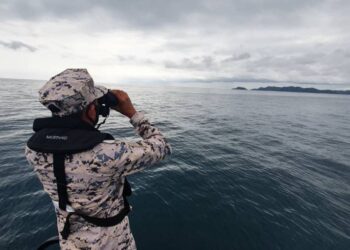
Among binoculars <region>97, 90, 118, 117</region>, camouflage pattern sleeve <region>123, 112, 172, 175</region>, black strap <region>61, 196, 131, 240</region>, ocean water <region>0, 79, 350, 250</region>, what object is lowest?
ocean water <region>0, 79, 350, 250</region>

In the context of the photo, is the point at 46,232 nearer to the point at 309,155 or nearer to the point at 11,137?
the point at 11,137

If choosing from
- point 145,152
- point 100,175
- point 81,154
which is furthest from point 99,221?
point 145,152

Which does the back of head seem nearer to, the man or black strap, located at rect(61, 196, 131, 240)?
the man

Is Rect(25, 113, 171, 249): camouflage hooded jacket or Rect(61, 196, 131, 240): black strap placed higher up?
Rect(25, 113, 171, 249): camouflage hooded jacket

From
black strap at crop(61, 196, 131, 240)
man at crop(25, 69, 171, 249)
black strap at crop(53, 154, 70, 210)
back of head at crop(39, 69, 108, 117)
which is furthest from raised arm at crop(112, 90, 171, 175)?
black strap at crop(61, 196, 131, 240)

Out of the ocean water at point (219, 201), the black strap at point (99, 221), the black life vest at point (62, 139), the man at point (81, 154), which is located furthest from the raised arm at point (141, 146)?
the ocean water at point (219, 201)

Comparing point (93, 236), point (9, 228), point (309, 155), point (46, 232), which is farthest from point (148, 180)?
point (309, 155)

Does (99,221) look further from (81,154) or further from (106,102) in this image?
(106,102)

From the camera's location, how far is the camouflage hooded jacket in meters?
2.24

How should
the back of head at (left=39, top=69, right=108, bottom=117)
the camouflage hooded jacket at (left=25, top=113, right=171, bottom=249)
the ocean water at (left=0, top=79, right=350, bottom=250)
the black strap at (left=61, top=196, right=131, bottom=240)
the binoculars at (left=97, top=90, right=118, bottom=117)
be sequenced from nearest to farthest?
1. the back of head at (left=39, top=69, right=108, bottom=117)
2. the camouflage hooded jacket at (left=25, top=113, right=171, bottom=249)
3. the binoculars at (left=97, top=90, right=118, bottom=117)
4. the black strap at (left=61, top=196, right=131, bottom=240)
5. the ocean water at (left=0, top=79, right=350, bottom=250)

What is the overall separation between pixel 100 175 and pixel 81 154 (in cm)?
32

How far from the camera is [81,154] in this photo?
219 cm

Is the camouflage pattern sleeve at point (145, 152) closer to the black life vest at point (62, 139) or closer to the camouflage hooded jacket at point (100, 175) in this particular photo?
the camouflage hooded jacket at point (100, 175)

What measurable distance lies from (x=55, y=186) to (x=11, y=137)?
56.8 ft
